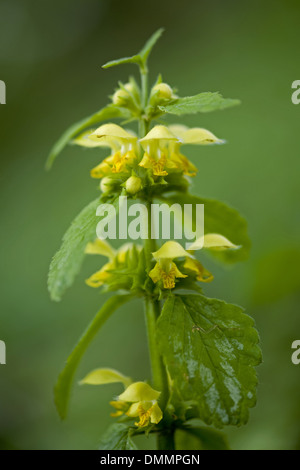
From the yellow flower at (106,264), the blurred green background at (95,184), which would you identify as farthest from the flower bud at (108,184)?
the blurred green background at (95,184)

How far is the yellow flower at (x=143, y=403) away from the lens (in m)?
0.71

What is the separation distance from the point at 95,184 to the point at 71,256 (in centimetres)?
172

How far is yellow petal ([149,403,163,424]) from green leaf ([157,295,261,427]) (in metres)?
0.10

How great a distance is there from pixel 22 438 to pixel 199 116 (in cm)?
177

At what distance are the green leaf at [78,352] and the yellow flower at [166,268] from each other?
3.3 inches

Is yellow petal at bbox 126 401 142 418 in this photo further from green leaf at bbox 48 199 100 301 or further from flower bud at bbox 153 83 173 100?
flower bud at bbox 153 83 173 100

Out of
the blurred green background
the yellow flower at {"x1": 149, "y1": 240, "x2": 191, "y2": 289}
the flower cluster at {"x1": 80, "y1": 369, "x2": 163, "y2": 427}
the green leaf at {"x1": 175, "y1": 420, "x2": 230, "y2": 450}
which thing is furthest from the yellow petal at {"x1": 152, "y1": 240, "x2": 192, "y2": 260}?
the blurred green background

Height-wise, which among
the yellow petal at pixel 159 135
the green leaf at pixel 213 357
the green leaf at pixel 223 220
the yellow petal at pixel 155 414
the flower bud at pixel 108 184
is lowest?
the yellow petal at pixel 155 414

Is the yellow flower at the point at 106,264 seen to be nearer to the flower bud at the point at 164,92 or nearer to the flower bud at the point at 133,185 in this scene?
the flower bud at the point at 133,185

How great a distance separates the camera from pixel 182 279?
2.45ft

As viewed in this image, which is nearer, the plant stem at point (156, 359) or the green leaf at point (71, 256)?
the green leaf at point (71, 256)

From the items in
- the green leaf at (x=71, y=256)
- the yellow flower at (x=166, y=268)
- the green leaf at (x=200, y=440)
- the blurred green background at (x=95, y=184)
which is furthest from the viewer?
the blurred green background at (x=95, y=184)

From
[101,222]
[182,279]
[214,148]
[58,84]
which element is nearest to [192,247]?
[182,279]
